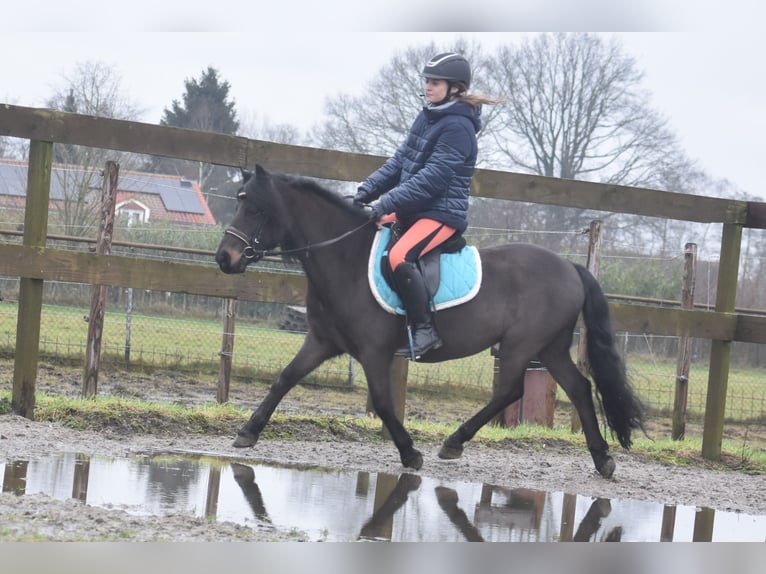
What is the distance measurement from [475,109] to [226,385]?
4.79 m

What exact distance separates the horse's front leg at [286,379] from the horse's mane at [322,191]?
0.90 m

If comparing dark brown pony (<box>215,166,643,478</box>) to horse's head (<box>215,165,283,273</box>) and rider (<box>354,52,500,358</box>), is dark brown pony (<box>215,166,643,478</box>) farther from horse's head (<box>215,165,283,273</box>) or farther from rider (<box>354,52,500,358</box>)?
rider (<box>354,52,500,358</box>)

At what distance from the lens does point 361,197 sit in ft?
21.7

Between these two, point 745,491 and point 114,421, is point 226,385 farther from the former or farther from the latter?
point 745,491

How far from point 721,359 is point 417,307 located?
3266 millimetres

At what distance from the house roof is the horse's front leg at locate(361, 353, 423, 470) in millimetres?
14055

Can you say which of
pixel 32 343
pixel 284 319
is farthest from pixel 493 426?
pixel 284 319

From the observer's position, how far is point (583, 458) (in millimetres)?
7605

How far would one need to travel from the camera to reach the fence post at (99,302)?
27.7ft

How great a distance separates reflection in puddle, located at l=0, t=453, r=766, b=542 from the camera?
183 inches

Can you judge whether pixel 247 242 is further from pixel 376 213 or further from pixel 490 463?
pixel 490 463

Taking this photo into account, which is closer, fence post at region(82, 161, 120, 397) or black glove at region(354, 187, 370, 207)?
black glove at region(354, 187, 370, 207)

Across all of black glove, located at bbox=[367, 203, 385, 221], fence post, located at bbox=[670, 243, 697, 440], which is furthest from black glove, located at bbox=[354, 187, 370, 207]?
fence post, located at bbox=[670, 243, 697, 440]

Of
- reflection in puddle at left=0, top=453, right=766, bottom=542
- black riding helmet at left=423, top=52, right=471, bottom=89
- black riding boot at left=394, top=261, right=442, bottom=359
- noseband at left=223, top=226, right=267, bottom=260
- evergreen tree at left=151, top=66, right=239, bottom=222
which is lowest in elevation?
reflection in puddle at left=0, top=453, right=766, bottom=542
